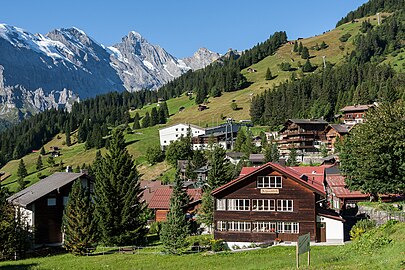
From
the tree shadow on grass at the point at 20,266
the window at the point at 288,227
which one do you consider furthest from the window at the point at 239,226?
the tree shadow on grass at the point at 20,266

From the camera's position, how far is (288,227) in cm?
4647

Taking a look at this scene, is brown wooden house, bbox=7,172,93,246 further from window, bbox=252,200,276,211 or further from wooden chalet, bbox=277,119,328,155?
wooden chalet, bbox=277,119,328,155

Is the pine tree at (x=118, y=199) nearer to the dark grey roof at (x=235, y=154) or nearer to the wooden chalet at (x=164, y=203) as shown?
the wooden chalet at (x=164, y=203)

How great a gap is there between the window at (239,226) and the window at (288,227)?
3.19 metres

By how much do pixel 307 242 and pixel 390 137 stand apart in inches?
1237

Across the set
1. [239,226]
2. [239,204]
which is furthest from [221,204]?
[239,226]

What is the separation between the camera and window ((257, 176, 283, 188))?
154 feet

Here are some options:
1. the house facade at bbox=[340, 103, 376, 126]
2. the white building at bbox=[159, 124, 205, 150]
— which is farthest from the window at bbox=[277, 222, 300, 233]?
the white building at bbox=[159, 124, 205, 150]

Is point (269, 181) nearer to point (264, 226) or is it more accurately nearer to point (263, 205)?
point (263, 205)

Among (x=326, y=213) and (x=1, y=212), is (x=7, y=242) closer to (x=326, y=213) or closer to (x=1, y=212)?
(x=1, y=212)

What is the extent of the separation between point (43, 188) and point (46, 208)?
4.32m

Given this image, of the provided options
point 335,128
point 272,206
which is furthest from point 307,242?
point 335,128

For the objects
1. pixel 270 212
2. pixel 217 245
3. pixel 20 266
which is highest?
pixel 270 212

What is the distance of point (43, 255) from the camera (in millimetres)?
49531
